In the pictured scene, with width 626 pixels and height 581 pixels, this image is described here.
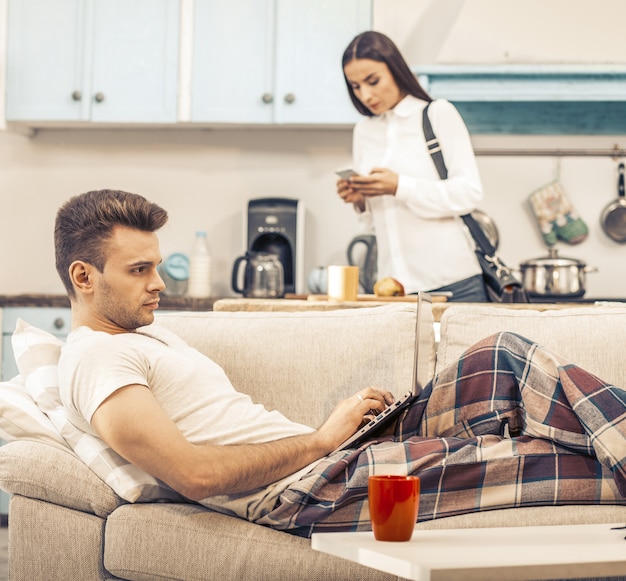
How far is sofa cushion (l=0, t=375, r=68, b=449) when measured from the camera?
187 cm

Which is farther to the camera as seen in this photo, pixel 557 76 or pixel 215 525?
pixel 557 76

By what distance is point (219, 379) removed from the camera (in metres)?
1.97

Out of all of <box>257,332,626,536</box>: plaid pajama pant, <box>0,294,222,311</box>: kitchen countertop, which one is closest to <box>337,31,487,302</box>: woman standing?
<box>0,294,222,311</box>: kitchen countertop

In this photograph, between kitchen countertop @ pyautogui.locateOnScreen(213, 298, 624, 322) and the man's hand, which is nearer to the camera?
the man's hand

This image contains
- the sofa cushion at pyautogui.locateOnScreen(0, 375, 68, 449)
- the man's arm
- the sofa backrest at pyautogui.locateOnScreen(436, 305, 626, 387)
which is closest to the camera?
the man's arm

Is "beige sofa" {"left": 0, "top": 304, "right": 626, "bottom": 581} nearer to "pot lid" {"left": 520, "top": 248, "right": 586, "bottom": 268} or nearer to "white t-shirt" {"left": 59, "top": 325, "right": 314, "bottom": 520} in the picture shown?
"white t-shirt" {"left": 59, "top": 325, "right": 314, "bottom": 520}

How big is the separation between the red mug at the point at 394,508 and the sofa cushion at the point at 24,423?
814mm

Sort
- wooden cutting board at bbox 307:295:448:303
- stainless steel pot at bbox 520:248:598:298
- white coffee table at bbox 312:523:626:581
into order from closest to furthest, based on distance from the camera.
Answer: white coffee table at bbox 312:523:626:581, wooden cutting board at bbox 307:295:448:303, stainless steel pot at bbox 520:248:598:298

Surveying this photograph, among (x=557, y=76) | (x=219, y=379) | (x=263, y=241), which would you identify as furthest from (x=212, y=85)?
(x=219, y=379)

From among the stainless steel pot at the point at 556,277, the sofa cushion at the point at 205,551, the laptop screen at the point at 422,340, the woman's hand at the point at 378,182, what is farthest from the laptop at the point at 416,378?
the stainless steel pot at the point at 556,277

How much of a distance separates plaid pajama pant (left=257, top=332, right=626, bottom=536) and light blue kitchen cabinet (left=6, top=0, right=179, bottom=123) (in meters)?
2.66

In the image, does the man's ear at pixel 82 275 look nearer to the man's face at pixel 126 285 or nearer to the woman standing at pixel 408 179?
the man's face at pixel 126 285

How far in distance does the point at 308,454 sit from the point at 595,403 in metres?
0.53

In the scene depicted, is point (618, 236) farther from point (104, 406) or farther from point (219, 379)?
point (104, 406)
